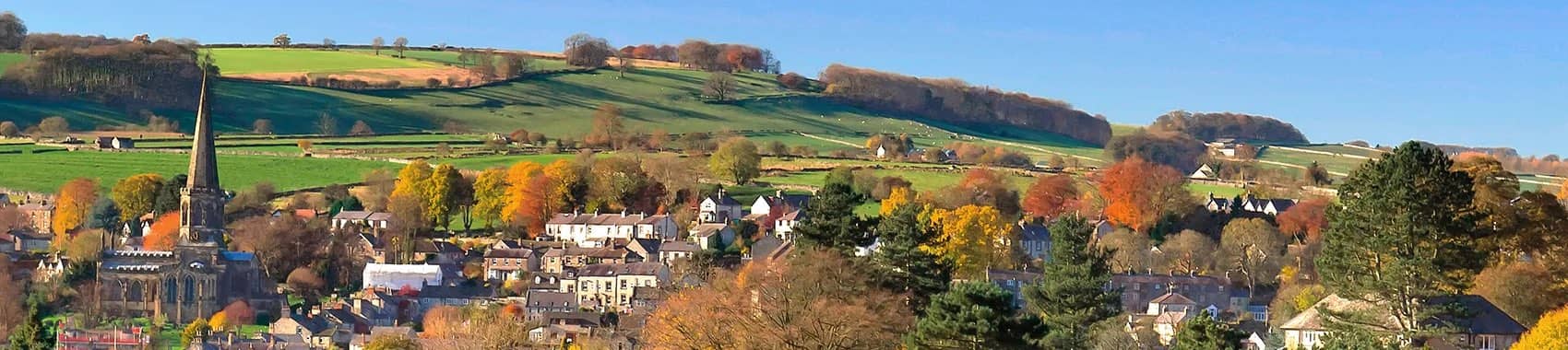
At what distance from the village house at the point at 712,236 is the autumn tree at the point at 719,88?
72485mm

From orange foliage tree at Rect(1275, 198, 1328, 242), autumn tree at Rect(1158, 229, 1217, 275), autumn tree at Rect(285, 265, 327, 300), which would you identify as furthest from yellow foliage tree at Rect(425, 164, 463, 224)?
orange foliage tree at Rect(1275, 198, 1328, 242)

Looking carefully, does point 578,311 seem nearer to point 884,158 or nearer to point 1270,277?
point 1270,277

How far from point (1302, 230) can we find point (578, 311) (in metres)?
31.0

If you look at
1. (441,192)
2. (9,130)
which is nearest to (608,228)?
(441,192)

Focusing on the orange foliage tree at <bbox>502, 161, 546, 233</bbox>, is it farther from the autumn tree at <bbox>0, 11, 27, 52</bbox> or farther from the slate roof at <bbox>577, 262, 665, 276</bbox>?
the autumn tree at <bbox>0, 11, 27, 52</bbox>

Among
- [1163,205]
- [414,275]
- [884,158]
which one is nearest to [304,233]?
[414,275]

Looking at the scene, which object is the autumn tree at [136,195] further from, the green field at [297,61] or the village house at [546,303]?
the green field at [297,61]

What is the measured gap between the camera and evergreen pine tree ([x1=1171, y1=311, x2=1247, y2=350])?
143ft

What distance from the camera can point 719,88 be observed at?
17025 centimetres

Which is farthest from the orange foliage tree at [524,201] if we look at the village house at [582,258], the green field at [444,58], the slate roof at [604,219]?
the green field at [444,58]

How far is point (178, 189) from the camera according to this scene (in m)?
104

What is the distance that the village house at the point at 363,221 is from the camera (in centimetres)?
9912

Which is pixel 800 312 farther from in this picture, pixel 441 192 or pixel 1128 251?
pixel 441 192

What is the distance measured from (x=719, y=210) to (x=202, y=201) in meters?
21.1
